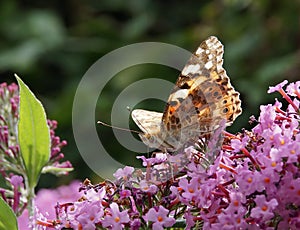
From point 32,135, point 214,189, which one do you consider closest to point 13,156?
point 32,135

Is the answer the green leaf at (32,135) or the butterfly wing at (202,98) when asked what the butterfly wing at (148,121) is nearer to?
the butterfly wing at (202,98)

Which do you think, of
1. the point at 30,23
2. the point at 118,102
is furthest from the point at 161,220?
the point at 30,23

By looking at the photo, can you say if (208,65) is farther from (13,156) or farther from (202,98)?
(13,156)

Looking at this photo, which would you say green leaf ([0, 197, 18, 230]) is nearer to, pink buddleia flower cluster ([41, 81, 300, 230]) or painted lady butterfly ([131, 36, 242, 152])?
pink buddleia flower cluster ([41, 81, 300, 230])

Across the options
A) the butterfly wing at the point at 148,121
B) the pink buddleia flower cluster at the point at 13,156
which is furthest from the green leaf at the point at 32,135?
the butterfly wing at the point at 148,121

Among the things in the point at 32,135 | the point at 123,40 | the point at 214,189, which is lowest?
the point at 214,189

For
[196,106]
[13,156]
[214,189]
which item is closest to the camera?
[214,189]
